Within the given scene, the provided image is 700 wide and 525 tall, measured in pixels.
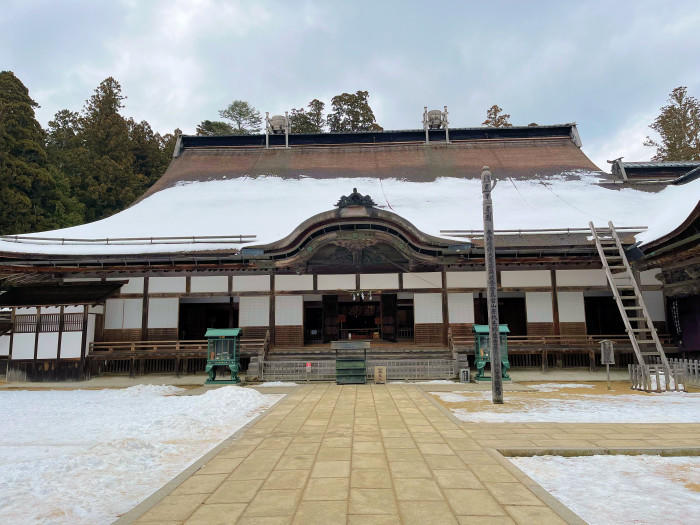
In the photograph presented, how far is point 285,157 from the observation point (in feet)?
79.4

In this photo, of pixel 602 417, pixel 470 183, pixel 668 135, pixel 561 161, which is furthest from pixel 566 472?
→ pixel 668 135

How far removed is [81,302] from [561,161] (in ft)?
72.5

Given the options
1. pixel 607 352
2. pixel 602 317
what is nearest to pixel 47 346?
pixel 607 352

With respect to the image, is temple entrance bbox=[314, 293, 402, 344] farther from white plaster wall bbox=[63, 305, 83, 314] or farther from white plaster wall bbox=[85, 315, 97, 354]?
white plaster wall bbox=[63, 305, 83, 314]

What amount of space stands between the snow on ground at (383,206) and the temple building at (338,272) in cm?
11

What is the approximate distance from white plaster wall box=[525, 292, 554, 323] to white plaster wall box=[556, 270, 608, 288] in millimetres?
699

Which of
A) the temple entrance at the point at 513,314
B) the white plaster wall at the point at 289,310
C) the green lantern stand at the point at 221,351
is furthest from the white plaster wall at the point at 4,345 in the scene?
the temple entrance at the point at 513,314

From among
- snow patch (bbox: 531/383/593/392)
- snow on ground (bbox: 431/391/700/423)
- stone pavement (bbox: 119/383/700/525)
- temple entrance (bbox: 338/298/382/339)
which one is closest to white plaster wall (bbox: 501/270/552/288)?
snow patch (bbox: 531/383/593/392)

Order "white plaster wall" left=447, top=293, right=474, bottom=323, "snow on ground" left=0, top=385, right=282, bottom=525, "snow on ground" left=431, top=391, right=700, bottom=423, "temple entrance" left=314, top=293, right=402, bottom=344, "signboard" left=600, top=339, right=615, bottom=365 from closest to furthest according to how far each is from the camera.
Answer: "snow on ground" left=0, top=385, right=282, bottom=525 < "snow on ground" left=431, top=391, right=700, bottom=423 < "signboard" left=600, top=339, right=615, bottom=365 < "white plaster wall" left=447, top=293, right=474, bottom=323 < "temple entrance" left=314, top=293, right=402, bottom=344

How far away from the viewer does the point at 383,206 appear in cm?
1917

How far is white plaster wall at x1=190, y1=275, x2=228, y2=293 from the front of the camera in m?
16.9

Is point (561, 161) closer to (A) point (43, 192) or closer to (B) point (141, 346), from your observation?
(B) point (141, 346)

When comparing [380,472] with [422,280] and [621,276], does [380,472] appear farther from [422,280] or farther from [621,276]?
[621,276]

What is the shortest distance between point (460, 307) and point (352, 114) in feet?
89.4
